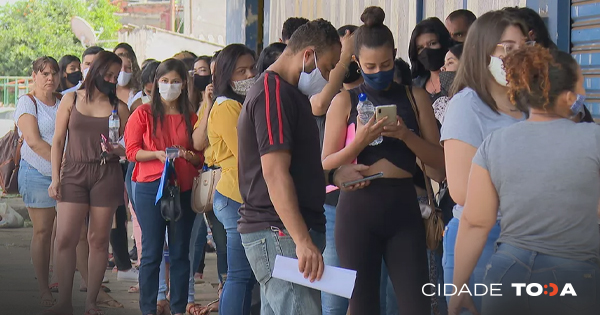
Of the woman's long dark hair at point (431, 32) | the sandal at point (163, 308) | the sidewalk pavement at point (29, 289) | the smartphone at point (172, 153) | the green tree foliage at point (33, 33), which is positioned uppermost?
the green tree foliage at point (33, 33)

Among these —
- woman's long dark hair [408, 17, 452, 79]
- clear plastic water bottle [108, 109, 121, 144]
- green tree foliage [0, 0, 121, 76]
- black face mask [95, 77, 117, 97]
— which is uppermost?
green tree foliage [0, 0, 121, 76]

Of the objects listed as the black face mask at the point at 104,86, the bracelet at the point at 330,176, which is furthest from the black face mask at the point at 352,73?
the black face mask at the point at 104,86

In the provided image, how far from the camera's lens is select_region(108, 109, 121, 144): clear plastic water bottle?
6.70 meters

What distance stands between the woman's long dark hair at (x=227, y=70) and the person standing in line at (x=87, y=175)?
1264mm

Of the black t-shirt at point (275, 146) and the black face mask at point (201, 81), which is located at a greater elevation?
the black face mask at point (201, 81)

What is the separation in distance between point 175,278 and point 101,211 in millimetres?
795

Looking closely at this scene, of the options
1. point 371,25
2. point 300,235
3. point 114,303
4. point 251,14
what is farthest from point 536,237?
point 251,14

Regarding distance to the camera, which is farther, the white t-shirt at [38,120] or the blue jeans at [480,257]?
the white t-shirt at [38,120]

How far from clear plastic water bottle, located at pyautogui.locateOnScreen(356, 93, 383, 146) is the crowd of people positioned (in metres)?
0.03

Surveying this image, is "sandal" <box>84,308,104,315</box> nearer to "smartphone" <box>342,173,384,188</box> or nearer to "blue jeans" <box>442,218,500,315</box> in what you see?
"smartphone" <box>342,173,384,188</box>

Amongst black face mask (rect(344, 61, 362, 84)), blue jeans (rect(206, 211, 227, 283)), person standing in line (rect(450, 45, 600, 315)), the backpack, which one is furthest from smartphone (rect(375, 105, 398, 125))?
the backpack

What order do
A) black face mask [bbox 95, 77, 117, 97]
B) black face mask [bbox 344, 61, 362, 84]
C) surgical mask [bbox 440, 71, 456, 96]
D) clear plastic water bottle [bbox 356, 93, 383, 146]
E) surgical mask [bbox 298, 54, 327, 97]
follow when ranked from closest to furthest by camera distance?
clear plastic water bottle [bbox 356, 93, 383, 146] < surgical mask [bbox 298, 54, 327, 97] < surgical mask [bbox 440, 71, 456, 96] < black face mask [bbox 344, 61, 362, 84] < black face mask [bbox 95, 77, 117, 97]

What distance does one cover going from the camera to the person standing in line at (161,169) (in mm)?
6328

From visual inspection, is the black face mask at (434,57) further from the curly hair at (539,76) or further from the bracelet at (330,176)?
the curly hair at (539,76)
